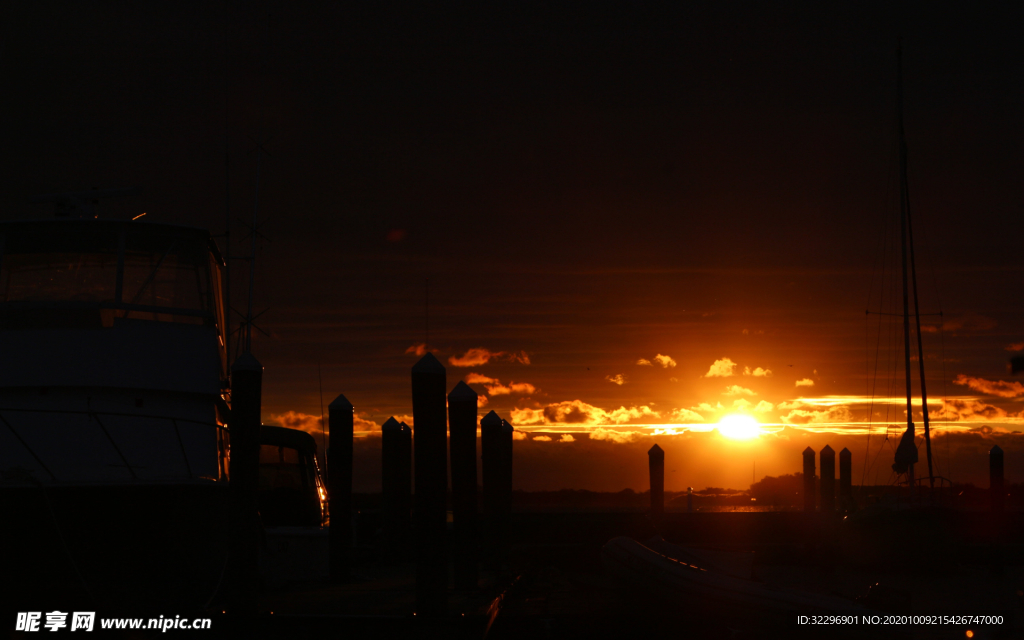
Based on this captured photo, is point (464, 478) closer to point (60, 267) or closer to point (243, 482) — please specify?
point (243, 482)

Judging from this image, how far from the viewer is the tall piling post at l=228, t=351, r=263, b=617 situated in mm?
10836

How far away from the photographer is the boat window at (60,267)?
38.9 feet

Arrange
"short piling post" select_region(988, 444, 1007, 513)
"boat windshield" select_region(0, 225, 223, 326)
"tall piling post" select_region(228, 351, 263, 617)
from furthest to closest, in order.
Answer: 1. "short piling post" select_region(988, 444, 1007, 513)
2. "boat windshield" select_region(0, 225, 223, 326)
3. "tall piling post" select_region(228, 351, 263, 617)

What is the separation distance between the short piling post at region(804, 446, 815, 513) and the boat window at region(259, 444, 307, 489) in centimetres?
2014

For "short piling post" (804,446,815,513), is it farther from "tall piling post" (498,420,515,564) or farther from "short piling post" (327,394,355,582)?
"short piling post" (327,394,355,582)

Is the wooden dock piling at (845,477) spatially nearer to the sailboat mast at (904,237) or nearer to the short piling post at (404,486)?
the sailboat mast at (904,237)

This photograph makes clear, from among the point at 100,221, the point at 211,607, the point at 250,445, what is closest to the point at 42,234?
the point at 100,221

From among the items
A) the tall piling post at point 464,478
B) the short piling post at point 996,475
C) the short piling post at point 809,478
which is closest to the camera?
the tall piling post at point 464,478

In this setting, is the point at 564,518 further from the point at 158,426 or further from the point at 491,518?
the point at 158,426

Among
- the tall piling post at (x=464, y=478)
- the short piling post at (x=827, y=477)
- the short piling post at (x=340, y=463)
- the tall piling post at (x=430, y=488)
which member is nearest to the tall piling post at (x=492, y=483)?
the short piling post at (x=340, y=463)

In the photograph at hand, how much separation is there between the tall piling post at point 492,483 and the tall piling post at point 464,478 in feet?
10.3

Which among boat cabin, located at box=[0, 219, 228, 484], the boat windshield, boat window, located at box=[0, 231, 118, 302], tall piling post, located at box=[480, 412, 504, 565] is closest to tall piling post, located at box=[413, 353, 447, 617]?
boat cabin, located at box=[0, 219, 228, 484]

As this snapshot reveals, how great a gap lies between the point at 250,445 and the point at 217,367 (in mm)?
1756

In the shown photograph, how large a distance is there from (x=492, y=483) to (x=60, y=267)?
376 inches
